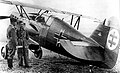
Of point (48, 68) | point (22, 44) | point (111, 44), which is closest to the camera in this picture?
point (111, 44)

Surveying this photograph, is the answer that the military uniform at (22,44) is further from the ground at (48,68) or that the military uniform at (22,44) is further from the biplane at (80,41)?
the biplane at (80,41)

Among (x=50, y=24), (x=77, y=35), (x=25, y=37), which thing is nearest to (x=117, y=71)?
(x=77, y=35)

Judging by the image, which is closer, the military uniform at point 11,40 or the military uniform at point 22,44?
the military uniform at point 11,40

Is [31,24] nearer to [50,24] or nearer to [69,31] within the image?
[50,24]

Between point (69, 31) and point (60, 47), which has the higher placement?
point (69, 31)

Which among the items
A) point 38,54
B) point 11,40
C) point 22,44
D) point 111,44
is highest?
point 111,44

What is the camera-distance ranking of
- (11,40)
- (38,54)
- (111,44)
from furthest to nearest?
1. (38,54)
2. (11,40)
3. (111,44)

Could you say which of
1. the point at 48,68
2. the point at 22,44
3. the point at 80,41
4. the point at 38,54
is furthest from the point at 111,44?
the point at 38,54

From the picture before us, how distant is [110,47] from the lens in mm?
4594

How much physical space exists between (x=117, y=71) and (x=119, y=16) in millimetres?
1735

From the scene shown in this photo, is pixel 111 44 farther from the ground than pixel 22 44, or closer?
farther from the ground

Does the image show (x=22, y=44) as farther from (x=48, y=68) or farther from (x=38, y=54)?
(x=38, y=54)

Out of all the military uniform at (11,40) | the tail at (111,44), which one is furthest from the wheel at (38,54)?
the tail at (111,44)

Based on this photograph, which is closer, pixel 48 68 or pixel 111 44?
pixel 111 44
